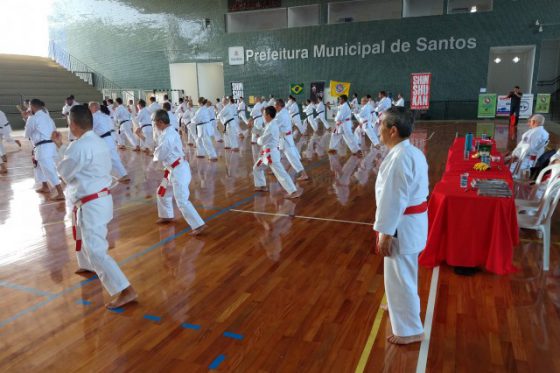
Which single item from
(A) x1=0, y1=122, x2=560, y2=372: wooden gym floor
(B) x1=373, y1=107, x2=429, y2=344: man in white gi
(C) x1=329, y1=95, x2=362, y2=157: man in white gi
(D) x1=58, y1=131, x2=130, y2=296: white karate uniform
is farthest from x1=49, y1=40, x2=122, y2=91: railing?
(B) x1=373, y1=107, x2=429, y2=344: man in white gi

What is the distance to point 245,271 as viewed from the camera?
420 centimetres

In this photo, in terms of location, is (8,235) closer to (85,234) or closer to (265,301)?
(85,234)

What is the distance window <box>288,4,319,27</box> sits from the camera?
70.4 feet

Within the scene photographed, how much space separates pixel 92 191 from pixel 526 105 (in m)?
19.5

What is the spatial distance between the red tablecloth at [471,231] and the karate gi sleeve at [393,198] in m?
1.49

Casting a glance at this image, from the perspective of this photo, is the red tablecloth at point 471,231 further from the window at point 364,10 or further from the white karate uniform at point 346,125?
the window at point 364,10

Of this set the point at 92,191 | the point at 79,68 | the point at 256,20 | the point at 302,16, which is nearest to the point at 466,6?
the point at 302,16

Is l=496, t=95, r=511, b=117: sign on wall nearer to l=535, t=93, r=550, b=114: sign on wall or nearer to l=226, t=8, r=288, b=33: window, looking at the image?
l=535, t=93, r=550, b=114: sign on wall

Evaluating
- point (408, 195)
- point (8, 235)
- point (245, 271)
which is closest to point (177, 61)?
point (8, 235)

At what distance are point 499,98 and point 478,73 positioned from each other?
157 cm

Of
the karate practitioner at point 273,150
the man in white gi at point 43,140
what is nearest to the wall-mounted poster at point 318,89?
the karate practitioner at point 273,150

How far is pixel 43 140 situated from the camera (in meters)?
7.29

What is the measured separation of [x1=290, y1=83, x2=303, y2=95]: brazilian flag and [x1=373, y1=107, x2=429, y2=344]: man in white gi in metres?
19.4

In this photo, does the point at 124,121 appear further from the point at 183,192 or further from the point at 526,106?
the point at 526,106
